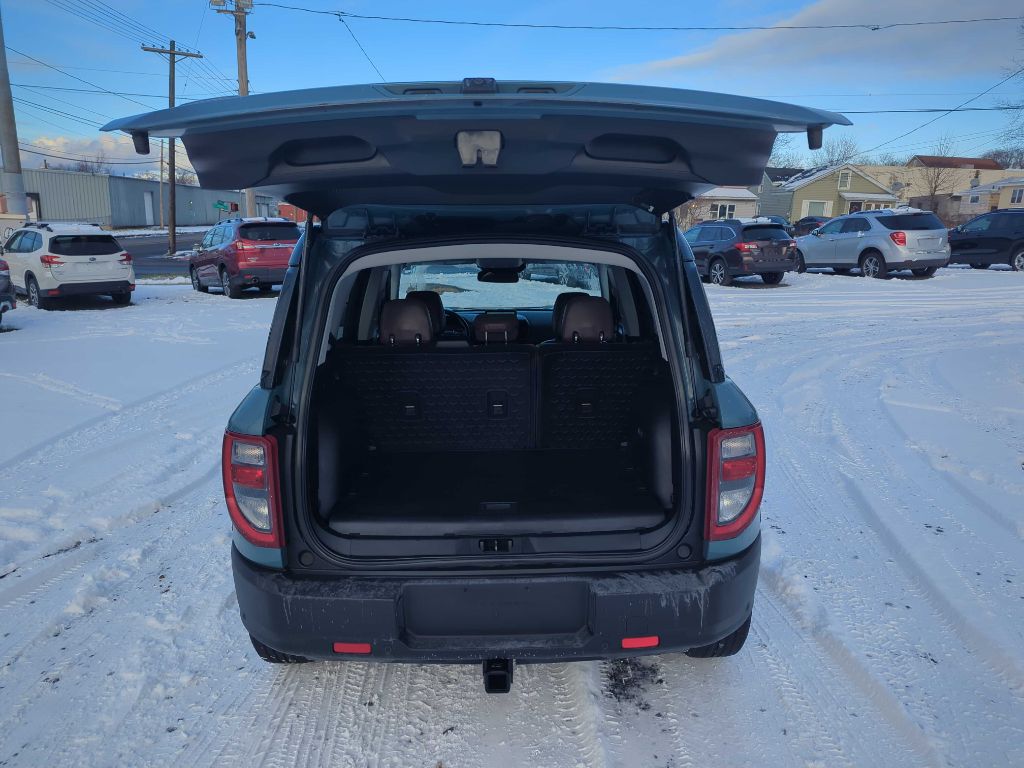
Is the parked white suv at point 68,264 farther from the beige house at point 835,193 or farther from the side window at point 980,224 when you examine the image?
the beige house at point 835,193

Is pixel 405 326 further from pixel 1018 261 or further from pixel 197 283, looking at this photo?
pixel 1018 261

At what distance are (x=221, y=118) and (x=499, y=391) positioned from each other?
1732mm

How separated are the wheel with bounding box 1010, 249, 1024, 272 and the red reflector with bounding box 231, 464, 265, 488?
20897mm

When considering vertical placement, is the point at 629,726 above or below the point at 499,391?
below

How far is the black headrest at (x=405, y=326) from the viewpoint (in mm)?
3025

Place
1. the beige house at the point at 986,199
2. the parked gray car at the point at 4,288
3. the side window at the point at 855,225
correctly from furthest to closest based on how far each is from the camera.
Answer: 1. the beige house at the point at 986,199
2. the side window at the point at 855,225
3. the parked gray car at the point at 4,288

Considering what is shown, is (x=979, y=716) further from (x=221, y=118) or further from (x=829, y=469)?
(x=221, y=118)

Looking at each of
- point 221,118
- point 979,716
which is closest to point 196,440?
point 221,118

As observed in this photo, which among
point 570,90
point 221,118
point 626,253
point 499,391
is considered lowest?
point 499,391

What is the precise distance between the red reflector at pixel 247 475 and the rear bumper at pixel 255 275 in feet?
42.0

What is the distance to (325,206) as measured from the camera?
2.37 m

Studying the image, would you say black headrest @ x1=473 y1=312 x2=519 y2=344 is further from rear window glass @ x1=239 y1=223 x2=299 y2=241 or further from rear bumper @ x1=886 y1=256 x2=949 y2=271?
rear bumper @ x1=886 y1=256 x2=949 y2=271

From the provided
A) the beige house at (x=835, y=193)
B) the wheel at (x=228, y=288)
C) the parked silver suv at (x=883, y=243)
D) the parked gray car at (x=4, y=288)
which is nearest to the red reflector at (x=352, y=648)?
the parked gray car at (x=4, y=288)

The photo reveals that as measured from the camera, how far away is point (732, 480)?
2170 mm
